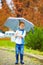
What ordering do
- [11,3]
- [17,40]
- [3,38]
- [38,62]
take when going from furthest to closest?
[11,3], [3,38], [38,62], [17,40]

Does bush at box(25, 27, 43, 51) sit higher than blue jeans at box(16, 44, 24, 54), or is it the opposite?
blue jeans at box(16, 44, 24, 54)

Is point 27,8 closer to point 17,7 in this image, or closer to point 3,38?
point 17,7

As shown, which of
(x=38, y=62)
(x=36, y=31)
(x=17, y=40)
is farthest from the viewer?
(x=36, y=31)

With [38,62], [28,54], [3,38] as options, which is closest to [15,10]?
[3,38]

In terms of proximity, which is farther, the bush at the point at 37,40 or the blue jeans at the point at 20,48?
the bush at the point at 37,40

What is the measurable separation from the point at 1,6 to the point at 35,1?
10.9 ft

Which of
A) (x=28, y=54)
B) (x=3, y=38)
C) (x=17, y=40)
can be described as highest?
(x=17, y=40)

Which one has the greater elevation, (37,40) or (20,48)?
(20,48)

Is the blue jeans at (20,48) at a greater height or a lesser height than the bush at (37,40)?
greater

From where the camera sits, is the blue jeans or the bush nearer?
the blue jeans

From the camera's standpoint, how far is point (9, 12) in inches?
1216

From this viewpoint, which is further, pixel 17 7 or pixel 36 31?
pixel 17 7

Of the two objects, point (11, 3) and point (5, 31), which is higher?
point (11, 3)

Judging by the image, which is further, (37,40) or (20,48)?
(37,40)
